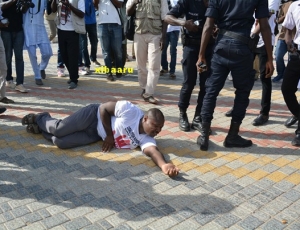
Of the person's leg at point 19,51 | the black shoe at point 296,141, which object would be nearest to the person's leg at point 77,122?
the black shoe at point 296,141

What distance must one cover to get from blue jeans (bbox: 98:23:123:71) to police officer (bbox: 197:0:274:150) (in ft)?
11.9

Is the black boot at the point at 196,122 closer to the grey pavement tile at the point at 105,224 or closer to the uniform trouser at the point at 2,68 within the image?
the grey pavement tile at the point at 105,224

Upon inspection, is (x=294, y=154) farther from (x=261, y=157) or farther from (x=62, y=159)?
(x=62, y=159)

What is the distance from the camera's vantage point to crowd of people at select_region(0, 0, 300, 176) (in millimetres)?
3598

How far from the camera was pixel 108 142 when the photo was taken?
379cm

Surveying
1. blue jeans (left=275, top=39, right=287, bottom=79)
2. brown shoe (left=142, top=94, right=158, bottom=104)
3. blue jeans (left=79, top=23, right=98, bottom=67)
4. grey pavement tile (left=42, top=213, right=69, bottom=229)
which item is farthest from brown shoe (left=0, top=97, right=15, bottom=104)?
blue jeans (left=275, top=39, right=287, bottom=79)

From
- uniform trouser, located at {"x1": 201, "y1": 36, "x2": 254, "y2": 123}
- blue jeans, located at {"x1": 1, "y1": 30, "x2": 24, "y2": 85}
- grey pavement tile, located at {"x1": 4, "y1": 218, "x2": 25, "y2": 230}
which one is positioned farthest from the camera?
blue jeans, located at {"x1": 1, "y1": 30, "x2": 24, "y2": 85}

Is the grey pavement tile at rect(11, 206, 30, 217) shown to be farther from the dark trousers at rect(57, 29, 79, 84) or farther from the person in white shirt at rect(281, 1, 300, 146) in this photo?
the dark trousers at rect(57, 29, 79, 84)

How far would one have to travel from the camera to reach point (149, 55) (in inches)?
221

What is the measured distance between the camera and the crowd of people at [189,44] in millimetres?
3598

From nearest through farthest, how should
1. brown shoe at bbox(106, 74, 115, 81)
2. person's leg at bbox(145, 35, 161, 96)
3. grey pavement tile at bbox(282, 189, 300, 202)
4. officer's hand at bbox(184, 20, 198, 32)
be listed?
grey pavement tile at bbox(282, 189, 300, 202) < officer's hand at bbox(184, 20, 198, 32) < person's leg at bbox(145, 35, 161, 96) < brown shoe at bbox(106, 74, 115, 81)

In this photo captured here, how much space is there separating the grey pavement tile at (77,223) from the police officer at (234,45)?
1782 millimetres

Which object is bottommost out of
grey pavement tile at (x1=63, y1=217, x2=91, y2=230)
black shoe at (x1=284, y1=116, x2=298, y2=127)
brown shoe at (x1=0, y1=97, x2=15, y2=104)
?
grey pavement tile at (x1=63, y1=217, x2=91, y2=230)

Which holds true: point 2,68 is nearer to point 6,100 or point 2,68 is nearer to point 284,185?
point 6,100
